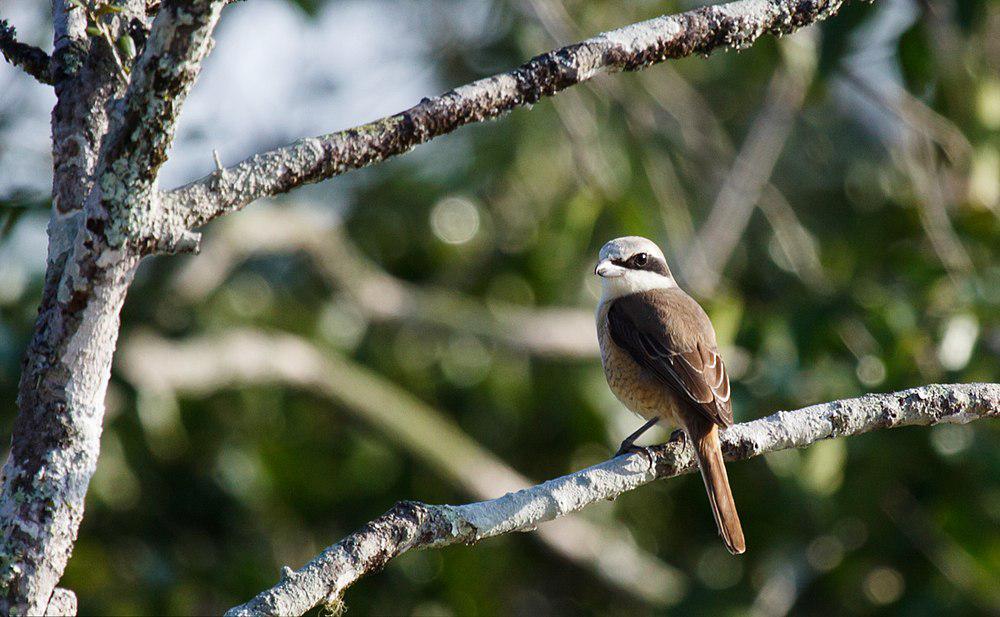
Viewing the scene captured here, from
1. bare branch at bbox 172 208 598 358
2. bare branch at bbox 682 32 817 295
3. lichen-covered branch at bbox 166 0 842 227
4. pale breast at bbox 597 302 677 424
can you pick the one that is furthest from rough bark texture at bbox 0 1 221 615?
bare branch at bbox 172 208 598 358

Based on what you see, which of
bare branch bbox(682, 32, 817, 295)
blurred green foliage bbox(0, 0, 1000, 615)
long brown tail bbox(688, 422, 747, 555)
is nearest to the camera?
long brown tail bbox(688, 422, 747, 555)

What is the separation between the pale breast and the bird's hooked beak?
0.61ft

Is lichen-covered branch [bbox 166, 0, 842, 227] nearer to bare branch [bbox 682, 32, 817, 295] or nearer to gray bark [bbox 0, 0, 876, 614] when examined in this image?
gray bark [bbox 0, 0, 876, 614]

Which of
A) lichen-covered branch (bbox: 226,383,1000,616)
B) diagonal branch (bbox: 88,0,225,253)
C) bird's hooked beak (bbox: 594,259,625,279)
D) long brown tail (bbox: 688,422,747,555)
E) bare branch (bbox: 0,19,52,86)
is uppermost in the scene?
bird's hooked beak (bbox: 594,259,625,279)

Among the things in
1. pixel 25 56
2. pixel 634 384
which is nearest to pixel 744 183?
pixel 634 384

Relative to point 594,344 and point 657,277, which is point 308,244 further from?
point 657,277

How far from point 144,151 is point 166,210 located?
16 cm

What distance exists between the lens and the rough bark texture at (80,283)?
181 centimetres

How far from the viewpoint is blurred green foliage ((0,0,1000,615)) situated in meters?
5.36

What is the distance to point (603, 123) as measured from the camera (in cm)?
789

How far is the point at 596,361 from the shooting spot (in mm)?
7355

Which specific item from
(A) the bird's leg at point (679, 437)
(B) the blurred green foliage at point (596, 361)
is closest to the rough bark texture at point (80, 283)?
(A) the bird's leg at point (679, 437)

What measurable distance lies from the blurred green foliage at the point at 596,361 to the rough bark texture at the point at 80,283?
3.47 meters

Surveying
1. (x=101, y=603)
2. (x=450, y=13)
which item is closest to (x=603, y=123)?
(x=450, y=13)
